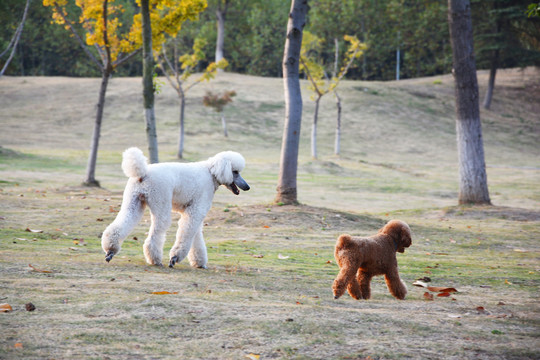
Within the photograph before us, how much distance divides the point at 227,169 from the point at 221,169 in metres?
0.08

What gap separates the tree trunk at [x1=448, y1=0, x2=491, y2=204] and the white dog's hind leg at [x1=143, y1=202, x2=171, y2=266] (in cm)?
1072

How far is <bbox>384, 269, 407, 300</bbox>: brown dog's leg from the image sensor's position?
5918 mm

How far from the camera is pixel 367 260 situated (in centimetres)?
574

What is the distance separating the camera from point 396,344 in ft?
13.6

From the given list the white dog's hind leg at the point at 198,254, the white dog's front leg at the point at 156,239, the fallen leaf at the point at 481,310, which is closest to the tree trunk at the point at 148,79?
the white dog's hind leg at the point at 198,254

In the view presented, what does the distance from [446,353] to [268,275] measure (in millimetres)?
3207

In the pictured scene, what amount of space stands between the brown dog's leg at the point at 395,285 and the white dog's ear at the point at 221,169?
253cm

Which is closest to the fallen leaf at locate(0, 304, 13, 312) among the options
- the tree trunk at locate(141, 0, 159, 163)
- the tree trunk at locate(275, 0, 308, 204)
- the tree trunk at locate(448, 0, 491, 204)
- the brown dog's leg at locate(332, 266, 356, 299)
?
the brown dog's leg at locate(332, 266, 356, 299)

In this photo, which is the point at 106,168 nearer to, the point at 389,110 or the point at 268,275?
the point at 268,275

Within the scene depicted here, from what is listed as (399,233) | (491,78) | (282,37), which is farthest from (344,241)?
(282,37)

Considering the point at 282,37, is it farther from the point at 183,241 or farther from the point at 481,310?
the point at 481,310

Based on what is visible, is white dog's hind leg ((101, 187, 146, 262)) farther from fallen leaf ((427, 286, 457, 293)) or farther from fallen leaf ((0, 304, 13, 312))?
fallen leaf ((427, 286, 457, 293))

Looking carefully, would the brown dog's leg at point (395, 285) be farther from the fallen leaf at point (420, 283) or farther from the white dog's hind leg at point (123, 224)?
the white dog's hind leg at point (123, 224)

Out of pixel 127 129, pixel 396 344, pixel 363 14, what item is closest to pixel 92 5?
pixel 396 344
